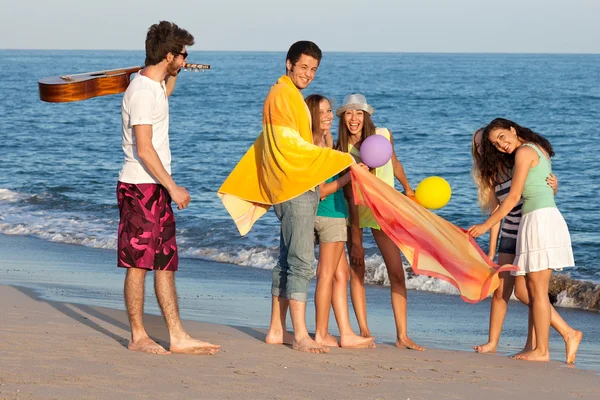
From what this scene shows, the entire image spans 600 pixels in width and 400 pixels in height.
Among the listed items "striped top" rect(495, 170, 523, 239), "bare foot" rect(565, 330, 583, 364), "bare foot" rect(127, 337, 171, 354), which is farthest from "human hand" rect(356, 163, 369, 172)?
"bare foot" rect(565, 330, 583, 364)

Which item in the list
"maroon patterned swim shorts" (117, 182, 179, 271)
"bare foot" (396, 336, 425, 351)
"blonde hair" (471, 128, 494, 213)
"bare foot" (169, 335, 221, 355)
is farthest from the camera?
"blonde hair" (471, 128, 494, 213)

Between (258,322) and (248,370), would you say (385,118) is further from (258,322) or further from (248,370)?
(248,370)

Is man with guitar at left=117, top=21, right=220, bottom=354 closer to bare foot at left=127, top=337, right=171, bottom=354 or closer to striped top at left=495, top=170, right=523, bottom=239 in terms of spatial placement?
bare foot at left=127, top=337, right=171, bottom=354

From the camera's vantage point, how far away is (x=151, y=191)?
501cm

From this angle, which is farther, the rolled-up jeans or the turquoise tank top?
the turquoise tank top

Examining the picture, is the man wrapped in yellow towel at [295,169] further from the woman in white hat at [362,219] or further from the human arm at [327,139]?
the woman in white hat at [362,219]

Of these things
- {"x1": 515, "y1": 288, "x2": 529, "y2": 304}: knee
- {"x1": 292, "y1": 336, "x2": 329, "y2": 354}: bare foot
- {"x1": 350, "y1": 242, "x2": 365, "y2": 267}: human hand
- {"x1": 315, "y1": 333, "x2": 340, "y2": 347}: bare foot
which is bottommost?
{"x1": 315, "y1": 333, "x2": 340, "y2": 347}: bare foot

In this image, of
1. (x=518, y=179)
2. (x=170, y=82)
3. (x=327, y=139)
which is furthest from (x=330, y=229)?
(x=170, y=82)

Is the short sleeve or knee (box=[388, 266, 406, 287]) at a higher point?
the short sleeve

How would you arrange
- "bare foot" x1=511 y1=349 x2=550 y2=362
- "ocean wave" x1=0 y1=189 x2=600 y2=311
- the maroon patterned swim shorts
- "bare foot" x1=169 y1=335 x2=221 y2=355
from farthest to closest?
"ocean wave" x1=0 y1=189 x2=600 y2=311, "bare foot" x1=511 y1=349 x2=550 y2=362, "bare foot" x1=169 y1=335 x2=221 y2=355, the maroon patterned swim shorts

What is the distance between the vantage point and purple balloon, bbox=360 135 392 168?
18.0 feet

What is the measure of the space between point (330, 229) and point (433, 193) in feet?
2.36

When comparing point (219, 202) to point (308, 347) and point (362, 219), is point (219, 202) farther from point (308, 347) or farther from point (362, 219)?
point (308, 347)

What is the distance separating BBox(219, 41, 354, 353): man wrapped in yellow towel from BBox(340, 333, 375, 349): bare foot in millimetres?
405
